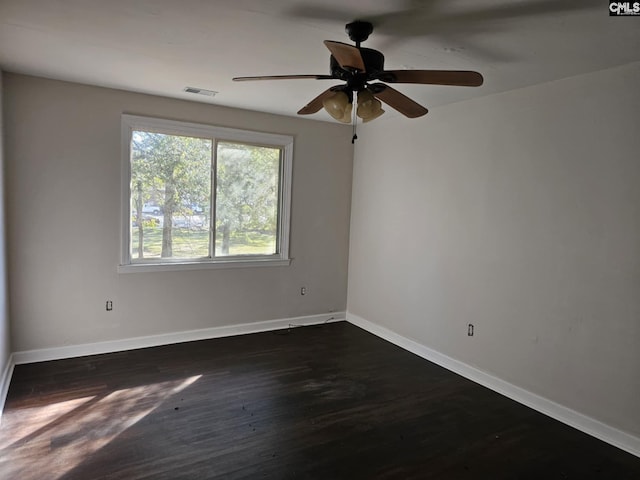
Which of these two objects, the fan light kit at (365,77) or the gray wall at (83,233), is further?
the gray wall at (83,233)

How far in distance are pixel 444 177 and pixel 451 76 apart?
1.87 m

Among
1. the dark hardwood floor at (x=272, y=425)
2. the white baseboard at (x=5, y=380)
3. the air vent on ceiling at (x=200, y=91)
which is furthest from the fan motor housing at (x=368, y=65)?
the white baseboard at (x=5, y=380)

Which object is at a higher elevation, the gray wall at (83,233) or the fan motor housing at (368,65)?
the fan motor housing at (368,65)

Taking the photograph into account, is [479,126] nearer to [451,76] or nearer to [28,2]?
[451,76]

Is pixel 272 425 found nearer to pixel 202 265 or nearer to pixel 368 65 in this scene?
pixel 202 265

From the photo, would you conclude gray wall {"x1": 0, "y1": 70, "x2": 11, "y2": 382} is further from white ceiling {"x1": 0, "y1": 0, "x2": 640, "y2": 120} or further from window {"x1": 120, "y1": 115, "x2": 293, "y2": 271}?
window {"x1": 120, "y1": 115, "x2": 293, "y2": 271}

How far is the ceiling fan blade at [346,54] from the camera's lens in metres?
1.81

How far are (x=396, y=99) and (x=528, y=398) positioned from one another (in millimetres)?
2458

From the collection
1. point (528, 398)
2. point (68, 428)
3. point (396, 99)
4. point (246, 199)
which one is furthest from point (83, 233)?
point (528, 398)

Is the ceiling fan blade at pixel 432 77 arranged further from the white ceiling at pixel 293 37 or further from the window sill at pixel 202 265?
the window sill at pixel 202 265

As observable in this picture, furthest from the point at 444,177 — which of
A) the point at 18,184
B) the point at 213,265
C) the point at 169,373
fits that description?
the point at 18,184

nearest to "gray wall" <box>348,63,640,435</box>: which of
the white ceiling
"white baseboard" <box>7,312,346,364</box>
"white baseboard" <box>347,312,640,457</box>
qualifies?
"white baseboard" <box>347,312,640,457</box>

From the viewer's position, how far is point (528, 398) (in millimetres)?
3252

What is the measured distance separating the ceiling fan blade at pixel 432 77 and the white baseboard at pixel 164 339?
324cm
